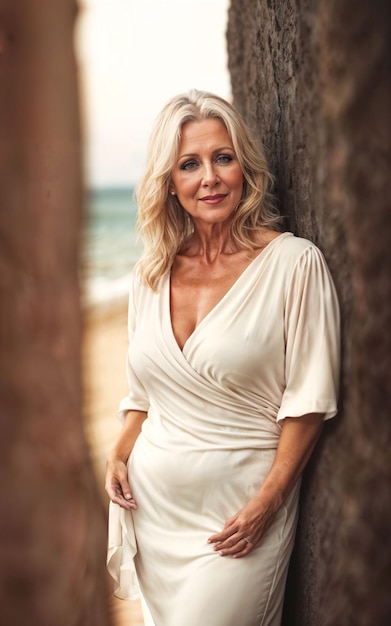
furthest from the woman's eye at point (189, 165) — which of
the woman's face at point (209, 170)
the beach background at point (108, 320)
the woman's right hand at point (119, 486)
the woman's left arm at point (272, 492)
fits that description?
the woman's right hand at point (119, 486)

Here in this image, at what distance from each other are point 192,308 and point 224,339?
20 cm

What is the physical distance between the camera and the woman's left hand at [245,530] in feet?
7.68

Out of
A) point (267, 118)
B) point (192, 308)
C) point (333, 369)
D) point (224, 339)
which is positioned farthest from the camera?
point (267, 118)

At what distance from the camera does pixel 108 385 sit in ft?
33.3

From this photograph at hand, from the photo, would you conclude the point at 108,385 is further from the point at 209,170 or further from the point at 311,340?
the point at 311,340

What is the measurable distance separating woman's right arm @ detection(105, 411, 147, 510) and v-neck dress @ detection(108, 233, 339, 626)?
41 mm

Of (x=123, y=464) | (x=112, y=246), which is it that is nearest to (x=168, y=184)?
(x=123, y=464)

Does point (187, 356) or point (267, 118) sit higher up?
point (267, 118)

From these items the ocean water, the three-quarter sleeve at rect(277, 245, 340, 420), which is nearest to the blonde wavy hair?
the three-quarter sleeve at rect(277, 245, 340, 420)

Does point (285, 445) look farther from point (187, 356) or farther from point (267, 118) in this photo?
point (267, 118)

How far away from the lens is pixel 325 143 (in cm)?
194

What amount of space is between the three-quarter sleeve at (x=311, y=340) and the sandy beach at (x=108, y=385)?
1.97m

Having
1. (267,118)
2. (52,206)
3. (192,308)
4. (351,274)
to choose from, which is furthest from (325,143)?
(52,206)

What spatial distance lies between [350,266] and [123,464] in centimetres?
107
